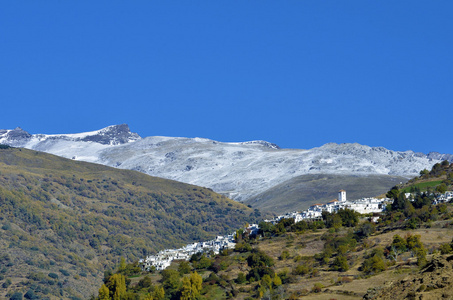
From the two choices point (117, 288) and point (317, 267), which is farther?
point (317, 267)

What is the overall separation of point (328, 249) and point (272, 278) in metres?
12.3

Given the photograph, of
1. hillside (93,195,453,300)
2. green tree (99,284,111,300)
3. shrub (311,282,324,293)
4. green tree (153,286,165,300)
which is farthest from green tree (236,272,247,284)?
shrub (311,282,324,293)

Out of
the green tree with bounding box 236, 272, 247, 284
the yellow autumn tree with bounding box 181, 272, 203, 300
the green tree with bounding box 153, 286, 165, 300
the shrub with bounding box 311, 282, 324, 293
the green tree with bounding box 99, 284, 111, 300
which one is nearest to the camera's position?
A: the shrub with bounding box 311, 282, 324, 293

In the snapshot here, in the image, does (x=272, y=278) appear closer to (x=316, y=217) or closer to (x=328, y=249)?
(x=328, y=249)

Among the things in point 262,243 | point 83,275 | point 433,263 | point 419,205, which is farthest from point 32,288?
point 433,263

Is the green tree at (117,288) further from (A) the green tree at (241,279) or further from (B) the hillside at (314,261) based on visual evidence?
(A) the green tree at (241,279)

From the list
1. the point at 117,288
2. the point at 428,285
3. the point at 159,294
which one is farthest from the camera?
the point at 117,288

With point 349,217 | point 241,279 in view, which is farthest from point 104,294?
point 349,217

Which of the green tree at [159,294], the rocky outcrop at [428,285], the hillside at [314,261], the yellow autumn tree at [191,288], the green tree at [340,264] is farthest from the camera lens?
the green tree at [159,294]

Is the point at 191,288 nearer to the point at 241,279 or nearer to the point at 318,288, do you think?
the point at 241,279

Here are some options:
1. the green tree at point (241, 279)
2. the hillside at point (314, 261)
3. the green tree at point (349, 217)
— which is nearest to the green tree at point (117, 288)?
the hillside at point (314, 261)

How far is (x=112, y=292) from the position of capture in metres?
101

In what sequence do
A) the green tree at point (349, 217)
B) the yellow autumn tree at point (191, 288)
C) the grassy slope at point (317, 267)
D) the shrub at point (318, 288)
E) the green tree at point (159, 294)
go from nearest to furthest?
the grassy slope at point (317, 267), the shrub at point (318, 288), the yellow autumn tree at point (191, 288), the green tree at point (159, 294), the green tree at point (349, 217)

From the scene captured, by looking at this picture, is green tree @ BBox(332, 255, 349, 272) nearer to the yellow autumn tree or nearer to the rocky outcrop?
the yellow autumn tree
